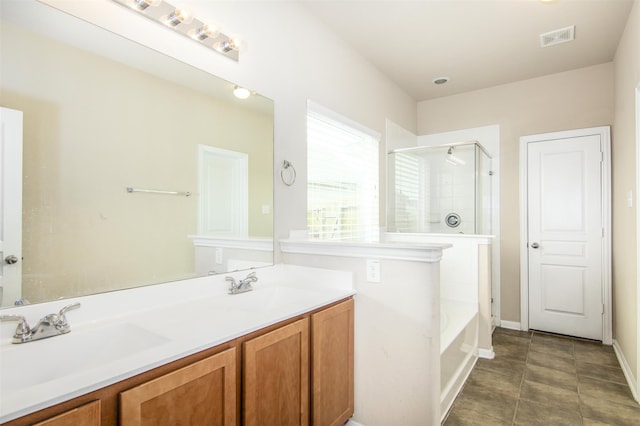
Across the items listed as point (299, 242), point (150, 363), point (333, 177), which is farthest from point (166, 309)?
point (333, 177)

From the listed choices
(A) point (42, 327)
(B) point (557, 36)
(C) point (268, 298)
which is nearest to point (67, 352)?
(A) point (42, 327)

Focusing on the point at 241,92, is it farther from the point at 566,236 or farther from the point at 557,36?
the point at 566,236

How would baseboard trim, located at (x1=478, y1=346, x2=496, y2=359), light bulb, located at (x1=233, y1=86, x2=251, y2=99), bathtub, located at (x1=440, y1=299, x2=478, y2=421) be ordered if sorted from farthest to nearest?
baseboard trim, located at (x1=478, y1=346, x2=496, y2=359), bathtub, located at (x1=440, y1=299, x2=478, y2=421), light bulb, located at (x1=233, y1=86, x2=251, y2=99)

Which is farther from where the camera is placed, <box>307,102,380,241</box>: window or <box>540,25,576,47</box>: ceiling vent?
<box>540,25,576,47</box>: ceiling vent

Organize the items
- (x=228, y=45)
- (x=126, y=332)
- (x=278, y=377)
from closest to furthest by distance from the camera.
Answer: (x=126, y=332) < (x=278, y=377) < (x=228, y=45)

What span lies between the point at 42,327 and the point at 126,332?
0.26 meters

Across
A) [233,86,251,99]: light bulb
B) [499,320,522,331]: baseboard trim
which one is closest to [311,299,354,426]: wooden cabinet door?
[233,86,251,99]: light bulb

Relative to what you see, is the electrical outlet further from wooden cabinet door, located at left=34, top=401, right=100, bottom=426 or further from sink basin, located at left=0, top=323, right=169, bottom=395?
wooden cabinet door, located at left=34, top=401, right=100, bottom=426

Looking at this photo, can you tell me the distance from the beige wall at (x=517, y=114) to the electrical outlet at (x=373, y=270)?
106 inches

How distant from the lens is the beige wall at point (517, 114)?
11.2ft

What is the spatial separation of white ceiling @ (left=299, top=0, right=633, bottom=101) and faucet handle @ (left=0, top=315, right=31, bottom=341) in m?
2.43

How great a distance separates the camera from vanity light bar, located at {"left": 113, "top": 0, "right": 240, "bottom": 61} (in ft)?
4.83

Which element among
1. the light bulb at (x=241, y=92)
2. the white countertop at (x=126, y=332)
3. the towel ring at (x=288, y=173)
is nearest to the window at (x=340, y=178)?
the towel ring at (x=288, y=173)

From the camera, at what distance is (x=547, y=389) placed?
2.38 m
